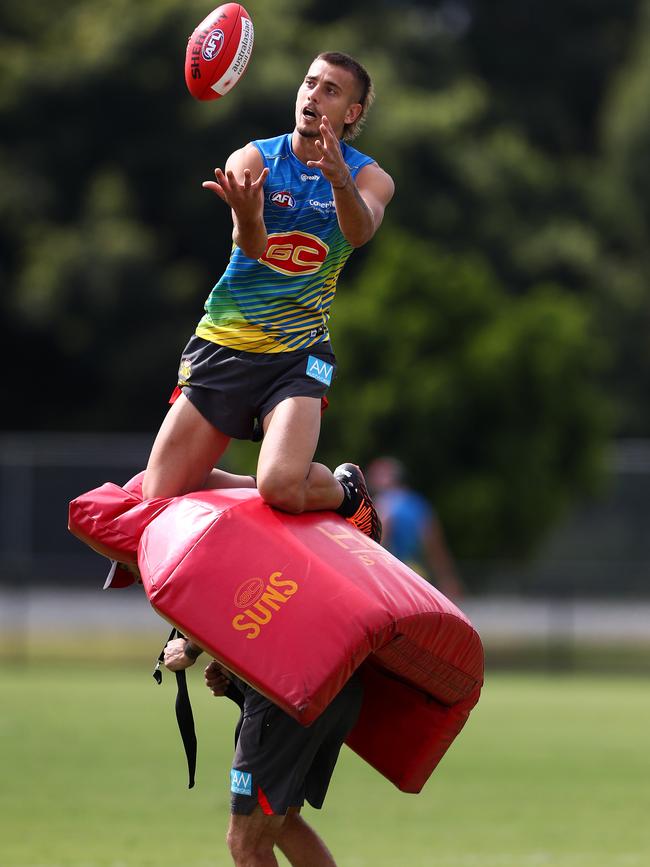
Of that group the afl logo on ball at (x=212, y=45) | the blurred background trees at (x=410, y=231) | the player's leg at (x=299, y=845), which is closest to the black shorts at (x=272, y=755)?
the player's leg at (x=299, y=845)

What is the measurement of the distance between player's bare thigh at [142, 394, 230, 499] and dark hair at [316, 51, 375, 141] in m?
1.28

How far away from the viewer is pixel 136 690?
1734cm

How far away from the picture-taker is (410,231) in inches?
1393

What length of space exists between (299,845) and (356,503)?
138cm

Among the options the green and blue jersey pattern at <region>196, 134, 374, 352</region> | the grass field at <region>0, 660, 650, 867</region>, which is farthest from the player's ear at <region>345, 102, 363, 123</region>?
the grass field at <region>0, 660, 650, 867</region>

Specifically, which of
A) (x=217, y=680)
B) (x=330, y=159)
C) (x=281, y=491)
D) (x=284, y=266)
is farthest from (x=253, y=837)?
(x=330, y=159)

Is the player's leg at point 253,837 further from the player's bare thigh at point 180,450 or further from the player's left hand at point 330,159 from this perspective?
the player's left hand at point 330,159

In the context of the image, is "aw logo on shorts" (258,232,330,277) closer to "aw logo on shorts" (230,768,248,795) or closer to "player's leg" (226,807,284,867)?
"aw logo on shorts" (230,768,248,795)

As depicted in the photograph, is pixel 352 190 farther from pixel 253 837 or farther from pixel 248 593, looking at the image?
pixel 253 837

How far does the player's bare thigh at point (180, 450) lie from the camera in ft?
21.3

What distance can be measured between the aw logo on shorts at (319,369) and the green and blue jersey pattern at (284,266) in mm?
70

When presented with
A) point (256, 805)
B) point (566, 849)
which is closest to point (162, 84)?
point (566, 849)

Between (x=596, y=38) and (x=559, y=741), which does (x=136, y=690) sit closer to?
(x=559, y=741)

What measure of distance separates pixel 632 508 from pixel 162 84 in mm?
14230
